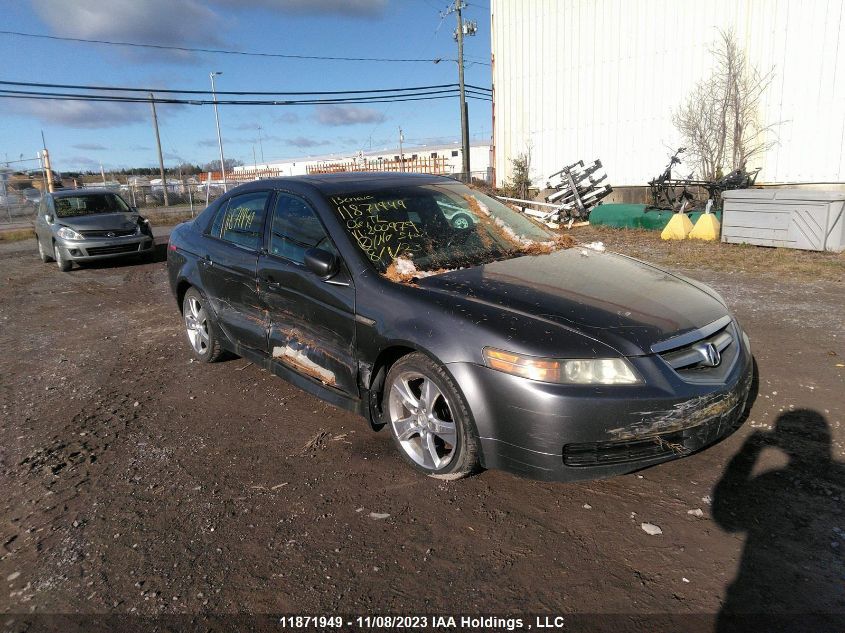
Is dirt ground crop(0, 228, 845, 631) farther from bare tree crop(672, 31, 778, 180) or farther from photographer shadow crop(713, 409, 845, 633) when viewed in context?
bare tree crop(672, 31, 778, 180)

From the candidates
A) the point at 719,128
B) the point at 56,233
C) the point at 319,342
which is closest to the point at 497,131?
the point at 719,128

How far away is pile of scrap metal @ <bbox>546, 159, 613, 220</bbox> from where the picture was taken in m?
16.1

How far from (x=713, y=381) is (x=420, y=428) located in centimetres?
149

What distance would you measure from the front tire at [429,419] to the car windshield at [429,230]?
23.1 inches

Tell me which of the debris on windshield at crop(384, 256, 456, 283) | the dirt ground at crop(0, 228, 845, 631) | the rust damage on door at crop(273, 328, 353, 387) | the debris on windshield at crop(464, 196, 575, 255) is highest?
the debris on windshield at crop(464, 196, 575, 255)

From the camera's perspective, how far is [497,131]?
837 inches

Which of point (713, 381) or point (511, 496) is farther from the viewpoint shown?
point (511, 496)

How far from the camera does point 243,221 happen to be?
14.7 ft

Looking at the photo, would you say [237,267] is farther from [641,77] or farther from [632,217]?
[641,77]

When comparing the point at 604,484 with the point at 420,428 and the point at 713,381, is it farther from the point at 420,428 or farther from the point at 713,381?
the point at 420,428

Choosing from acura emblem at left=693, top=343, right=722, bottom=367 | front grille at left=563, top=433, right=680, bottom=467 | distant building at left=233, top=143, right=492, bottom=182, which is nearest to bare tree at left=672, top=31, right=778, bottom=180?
acura emblem at left=693, top=343, right=722, bottom=367

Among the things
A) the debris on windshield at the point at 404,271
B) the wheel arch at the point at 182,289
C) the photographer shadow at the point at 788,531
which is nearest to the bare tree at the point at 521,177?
the wheel arch at the point at 182,289

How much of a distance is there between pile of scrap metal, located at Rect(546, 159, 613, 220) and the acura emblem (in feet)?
43.8

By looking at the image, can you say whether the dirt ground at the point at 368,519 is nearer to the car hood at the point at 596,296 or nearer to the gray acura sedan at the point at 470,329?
the gray acura sedan at the point at 470,329
